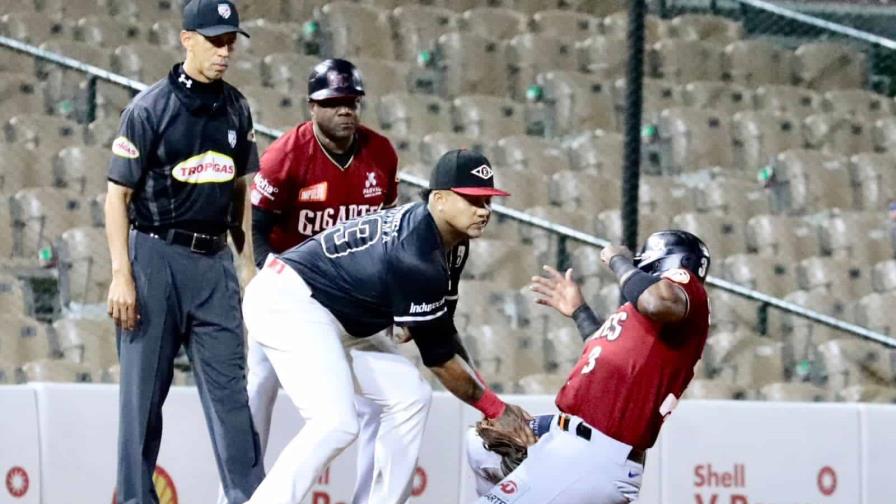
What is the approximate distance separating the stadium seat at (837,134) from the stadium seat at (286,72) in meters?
3.88

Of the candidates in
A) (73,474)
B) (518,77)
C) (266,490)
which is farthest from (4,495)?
(518,77)

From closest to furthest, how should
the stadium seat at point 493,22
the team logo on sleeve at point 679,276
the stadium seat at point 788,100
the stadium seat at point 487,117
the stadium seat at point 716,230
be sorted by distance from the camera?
the team logo on sleeve at point 679,276 < the stadium seat at point 716,230 < the stadium seat at point 487,117 < the stadium seat at point 493,22 < the stadium seat at point 788,100

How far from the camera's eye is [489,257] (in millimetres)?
9117

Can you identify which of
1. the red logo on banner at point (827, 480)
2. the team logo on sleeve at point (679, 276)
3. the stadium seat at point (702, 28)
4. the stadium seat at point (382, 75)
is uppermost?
the stadium seat at point (702, 28)

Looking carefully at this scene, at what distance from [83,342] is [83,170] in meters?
1.36

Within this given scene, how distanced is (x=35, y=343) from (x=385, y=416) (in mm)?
2724

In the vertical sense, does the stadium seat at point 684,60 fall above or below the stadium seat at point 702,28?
below

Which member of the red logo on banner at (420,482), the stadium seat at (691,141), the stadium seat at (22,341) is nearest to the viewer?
the red logo on banner at (420,482)

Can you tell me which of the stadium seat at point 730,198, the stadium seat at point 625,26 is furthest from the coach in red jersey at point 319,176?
the stadium seat at point 625,26

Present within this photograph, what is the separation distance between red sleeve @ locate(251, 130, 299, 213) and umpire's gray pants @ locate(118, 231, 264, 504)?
0.57 m

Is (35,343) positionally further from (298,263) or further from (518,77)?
(518,77)

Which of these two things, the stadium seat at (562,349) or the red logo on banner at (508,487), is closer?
the red logo on banner at (508,487)

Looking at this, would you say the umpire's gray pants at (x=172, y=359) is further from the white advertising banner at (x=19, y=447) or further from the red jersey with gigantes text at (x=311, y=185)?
the white advertising banner at (x=19, y=447)

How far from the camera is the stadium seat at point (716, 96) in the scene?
39.4 feet
